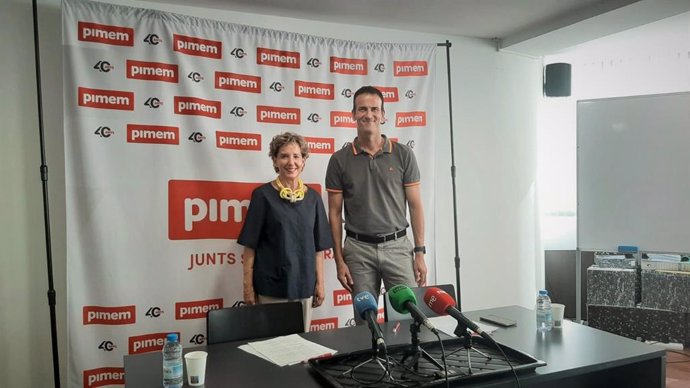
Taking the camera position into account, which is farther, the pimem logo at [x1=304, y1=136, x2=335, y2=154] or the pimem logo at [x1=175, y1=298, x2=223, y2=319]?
the pimem logo at [x1=304, y1=136, x2=335, y2=154]

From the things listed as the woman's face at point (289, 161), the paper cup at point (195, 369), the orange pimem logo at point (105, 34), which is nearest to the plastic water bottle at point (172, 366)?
the paper cup at point (195, 369)

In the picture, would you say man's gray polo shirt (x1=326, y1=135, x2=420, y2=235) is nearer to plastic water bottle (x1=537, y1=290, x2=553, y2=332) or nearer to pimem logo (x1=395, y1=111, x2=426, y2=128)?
pimem logo (x1=395, y1=111, x2=426, y2=128)

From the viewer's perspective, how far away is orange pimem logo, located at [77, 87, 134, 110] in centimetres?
271

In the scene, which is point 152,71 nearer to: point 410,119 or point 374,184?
point 374,184

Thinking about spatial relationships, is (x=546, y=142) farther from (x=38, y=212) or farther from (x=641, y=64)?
(x=38, y=212)

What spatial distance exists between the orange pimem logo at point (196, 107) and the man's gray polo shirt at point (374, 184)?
0.83 meters

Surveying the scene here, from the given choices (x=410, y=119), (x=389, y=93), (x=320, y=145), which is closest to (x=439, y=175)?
(x=410, y=119)

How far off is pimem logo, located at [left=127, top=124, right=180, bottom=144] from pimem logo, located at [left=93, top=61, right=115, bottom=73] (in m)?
0.33

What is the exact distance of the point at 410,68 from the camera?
3.53 meters

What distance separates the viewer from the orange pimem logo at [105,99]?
2.71m

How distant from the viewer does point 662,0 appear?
288 cm

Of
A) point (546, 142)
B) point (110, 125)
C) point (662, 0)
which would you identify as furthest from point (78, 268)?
point (546, 142)

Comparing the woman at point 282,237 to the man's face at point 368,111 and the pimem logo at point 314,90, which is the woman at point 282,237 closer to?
the man's face at point 368,111

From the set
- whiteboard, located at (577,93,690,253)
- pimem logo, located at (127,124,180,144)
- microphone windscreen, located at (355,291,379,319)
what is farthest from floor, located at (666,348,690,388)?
pimem logo, located at (127,124,180,144)
